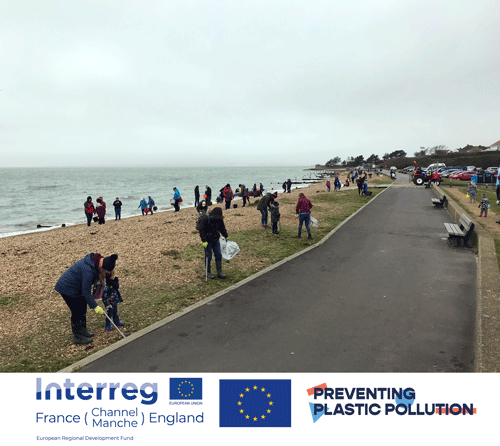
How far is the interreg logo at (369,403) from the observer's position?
3.37 meters

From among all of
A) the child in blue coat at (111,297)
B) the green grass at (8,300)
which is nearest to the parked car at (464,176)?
the child in blue coat at (111,297)

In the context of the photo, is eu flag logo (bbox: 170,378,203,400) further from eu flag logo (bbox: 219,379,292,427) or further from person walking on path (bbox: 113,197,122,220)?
person walking on path (bbox: 113,197,122,220)

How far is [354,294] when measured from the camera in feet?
21.4

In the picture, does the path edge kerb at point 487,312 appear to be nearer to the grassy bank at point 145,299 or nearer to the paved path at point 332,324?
the paved path at point 332,324

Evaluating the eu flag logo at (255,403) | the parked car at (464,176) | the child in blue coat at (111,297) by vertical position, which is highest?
the parked car at (464,176)

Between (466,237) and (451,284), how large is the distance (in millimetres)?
3791

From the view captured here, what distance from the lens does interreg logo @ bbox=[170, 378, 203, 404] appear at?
364 centimetres

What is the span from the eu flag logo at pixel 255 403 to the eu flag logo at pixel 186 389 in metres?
0.27

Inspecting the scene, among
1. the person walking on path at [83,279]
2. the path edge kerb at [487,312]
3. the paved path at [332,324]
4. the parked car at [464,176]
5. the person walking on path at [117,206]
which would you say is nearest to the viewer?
the path edge kerb at [487,312]

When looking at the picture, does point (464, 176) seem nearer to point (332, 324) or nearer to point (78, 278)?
point (332, 324)

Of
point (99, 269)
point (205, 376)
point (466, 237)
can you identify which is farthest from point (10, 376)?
point (466, 237)

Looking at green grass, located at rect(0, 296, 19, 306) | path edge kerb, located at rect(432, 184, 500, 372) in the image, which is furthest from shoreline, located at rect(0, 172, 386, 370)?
path edge kerb, located at rect(432, 184, 500, 372)

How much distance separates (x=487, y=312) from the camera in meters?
5.38

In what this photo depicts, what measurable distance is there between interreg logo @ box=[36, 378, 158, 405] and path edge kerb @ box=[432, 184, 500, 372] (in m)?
4.16
